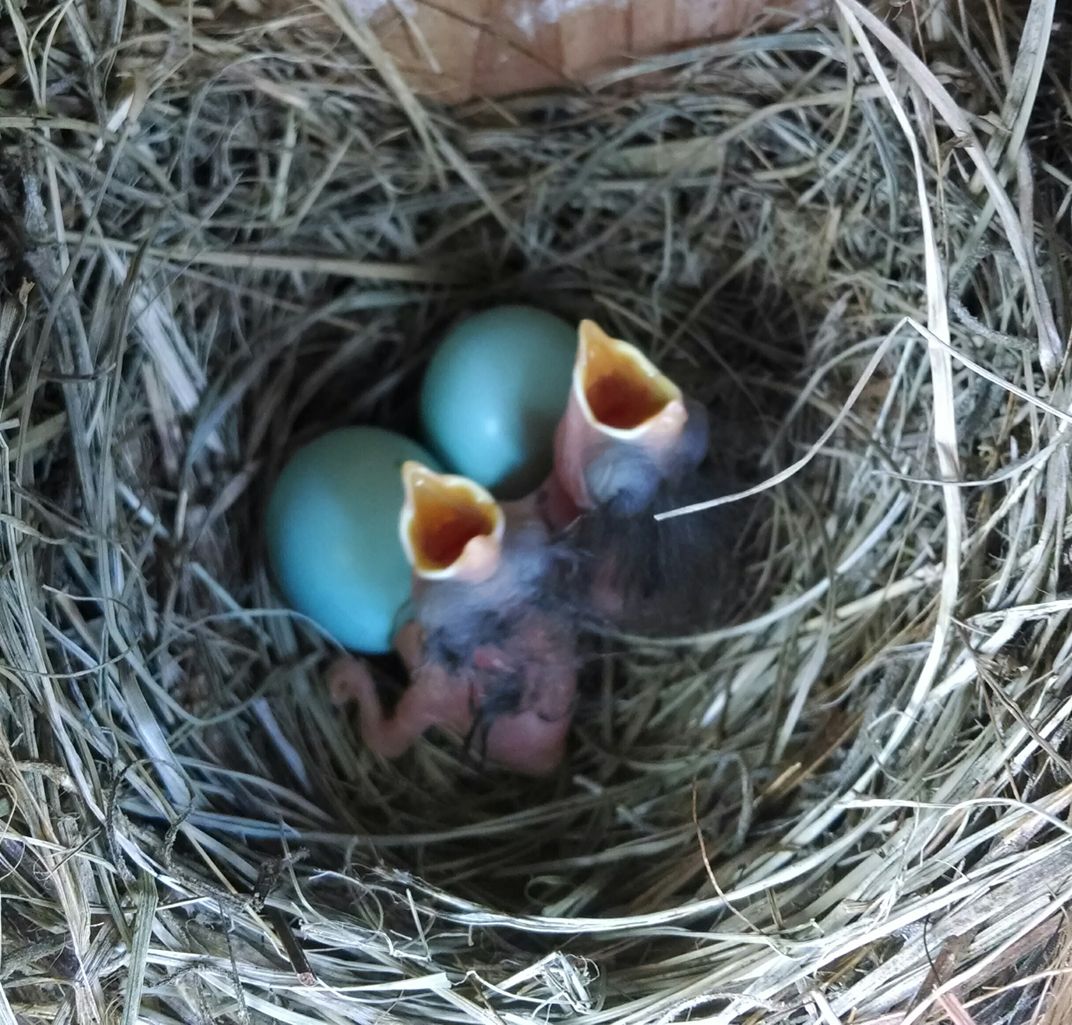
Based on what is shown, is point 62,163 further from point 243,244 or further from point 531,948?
point 531,948

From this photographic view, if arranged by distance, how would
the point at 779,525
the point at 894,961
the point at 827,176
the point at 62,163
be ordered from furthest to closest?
the point at 779,525
the point at 827,176
the point at 62,163
the point at 894,961

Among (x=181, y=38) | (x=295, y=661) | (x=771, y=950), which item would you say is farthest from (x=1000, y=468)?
(x=181, y=38)

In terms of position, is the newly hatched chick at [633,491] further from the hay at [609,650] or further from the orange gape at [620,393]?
the hay at [609,650]

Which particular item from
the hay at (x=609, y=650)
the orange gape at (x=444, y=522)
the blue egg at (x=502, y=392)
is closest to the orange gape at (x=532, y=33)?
the hay at (x=609, y=650)

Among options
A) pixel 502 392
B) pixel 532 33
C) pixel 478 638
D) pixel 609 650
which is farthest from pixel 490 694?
pixel 532 33

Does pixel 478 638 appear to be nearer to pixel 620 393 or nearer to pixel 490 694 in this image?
pixel 490 694

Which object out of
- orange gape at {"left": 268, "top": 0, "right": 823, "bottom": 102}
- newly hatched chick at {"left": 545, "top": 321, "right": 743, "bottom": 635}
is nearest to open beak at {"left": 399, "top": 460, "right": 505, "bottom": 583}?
newly hatched chick at {"left": 545, "top": 321, "right": 743, "bottom": 635}

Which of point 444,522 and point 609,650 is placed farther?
point 609,650
